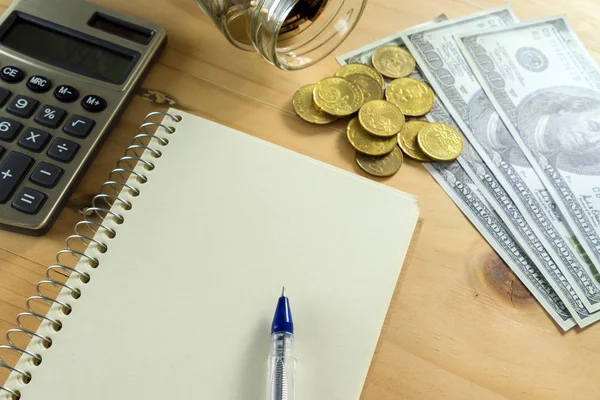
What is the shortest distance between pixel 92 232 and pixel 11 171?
0.25 feet

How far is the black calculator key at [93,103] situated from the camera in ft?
1.49

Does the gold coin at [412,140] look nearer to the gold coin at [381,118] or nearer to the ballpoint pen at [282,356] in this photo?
the gold coin at [381,118]

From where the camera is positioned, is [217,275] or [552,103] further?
[552,103]

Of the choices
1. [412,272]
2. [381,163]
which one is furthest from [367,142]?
[412,272]

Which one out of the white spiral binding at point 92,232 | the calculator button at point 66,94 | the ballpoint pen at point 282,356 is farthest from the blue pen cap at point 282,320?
the calculator button at point 66,94

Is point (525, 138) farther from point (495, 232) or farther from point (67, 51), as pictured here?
point (67, 51)

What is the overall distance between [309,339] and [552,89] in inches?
14.6

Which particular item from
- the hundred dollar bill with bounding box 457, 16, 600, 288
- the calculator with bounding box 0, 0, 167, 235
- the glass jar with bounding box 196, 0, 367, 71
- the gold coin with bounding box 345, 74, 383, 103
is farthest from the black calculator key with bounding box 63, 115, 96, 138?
the hundred dollar bill with bounding box 457, 16, 600, 288

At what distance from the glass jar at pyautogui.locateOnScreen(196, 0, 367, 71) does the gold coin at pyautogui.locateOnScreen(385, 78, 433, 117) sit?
0.07 metres

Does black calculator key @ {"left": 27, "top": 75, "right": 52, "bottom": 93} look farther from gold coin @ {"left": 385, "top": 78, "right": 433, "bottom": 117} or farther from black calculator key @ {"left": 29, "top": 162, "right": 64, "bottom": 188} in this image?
gold coin @ {"left": 385, "top": 78, "right": 433, "bottom": 117}

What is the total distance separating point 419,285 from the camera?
43 centimetres

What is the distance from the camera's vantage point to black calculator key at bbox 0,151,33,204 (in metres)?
0.41

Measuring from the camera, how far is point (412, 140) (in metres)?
0.49

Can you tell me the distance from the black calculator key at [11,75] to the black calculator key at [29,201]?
113 millimetres
